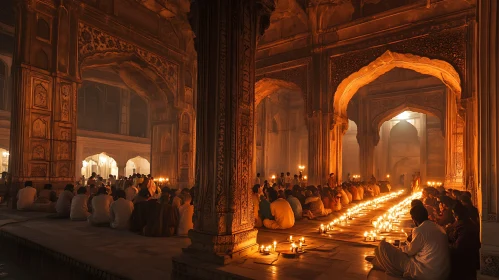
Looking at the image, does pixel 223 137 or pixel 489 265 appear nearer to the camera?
pixel 489 265

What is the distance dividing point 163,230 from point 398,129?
22202 millimetres

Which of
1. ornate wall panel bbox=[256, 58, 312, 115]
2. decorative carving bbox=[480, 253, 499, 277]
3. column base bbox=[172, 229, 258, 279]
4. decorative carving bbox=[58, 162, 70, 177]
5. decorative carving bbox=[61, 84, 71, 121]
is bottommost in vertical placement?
column base bbox=[172, 229, 258, 279]

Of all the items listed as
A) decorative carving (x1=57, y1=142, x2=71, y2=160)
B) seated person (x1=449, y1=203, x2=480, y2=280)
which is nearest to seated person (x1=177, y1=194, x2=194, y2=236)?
seated person (x1=449, y1=203, x2=480, y2=280)

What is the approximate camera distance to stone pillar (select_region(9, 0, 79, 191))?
31.2 feet

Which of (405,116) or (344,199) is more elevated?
(405,116)

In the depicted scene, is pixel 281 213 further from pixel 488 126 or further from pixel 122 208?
pixel 488 126

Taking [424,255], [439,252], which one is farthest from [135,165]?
[439,252]

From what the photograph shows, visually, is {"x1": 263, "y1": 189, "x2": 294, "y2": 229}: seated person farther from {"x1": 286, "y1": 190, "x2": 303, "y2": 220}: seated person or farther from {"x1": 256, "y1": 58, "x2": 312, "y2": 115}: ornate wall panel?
{"x1": 256, "y1": 58, "x2": 312, "y2": 115}: ornate wall panel

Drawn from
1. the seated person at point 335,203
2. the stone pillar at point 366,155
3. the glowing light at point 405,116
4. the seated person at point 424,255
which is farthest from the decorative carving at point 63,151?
the glowing light at point 405,116

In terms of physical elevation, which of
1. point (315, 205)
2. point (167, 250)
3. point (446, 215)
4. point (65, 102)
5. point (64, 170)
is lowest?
point (167, 250)

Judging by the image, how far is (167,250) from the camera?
17.8 ft

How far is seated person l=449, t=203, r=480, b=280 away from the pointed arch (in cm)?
899

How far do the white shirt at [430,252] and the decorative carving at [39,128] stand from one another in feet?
32.9

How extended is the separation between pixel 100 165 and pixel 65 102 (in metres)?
13.7
